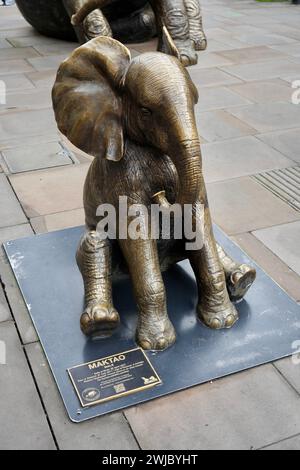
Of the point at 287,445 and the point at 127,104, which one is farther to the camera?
the point at 127,104

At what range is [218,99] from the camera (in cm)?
612

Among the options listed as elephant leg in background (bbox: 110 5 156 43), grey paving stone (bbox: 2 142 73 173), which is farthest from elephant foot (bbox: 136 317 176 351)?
elephant leg in background (bbox: 110 5 156 43)

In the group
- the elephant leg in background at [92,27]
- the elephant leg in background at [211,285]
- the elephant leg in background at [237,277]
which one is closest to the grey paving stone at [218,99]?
the elephant leg in background at [92,27]

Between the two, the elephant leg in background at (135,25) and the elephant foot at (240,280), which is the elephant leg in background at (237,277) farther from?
the elephant leg in background at (135,25)

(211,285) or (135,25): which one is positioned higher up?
(211,285)

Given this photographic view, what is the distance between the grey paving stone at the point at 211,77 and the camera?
663 centimetres

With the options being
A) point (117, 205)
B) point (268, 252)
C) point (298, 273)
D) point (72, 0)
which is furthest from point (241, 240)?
point (72, 0)

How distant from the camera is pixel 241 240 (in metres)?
3.61

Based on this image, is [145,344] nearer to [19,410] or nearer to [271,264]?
[19,410]

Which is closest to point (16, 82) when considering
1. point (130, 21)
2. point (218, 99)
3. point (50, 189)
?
point (130, 21)

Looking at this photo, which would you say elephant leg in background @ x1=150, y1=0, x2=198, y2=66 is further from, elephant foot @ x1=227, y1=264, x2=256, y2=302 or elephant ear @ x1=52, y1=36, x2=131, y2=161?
elephant foot @ x1=227, y1=264, x2=256, y2=302

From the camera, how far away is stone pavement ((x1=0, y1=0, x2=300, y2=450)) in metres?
2.25

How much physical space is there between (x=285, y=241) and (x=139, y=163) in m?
1.47

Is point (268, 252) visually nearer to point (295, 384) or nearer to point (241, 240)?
point (241, 240)
